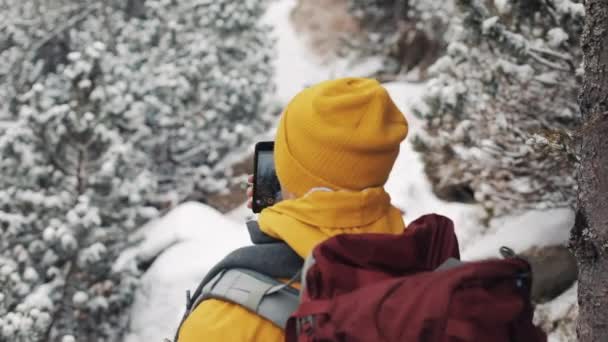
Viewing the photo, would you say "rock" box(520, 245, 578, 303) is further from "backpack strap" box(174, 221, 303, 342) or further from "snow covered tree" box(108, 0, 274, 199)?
"snow covered tree" box(108, 0, 274, 199)

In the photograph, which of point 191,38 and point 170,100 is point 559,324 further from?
point 191,38

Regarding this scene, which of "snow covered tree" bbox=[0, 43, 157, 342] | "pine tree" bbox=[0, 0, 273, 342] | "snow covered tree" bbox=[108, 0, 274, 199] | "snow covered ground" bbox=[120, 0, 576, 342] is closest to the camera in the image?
"snow covered ground" bbox=[120, 0, 576, 342]

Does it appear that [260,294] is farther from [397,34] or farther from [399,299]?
[397,34]

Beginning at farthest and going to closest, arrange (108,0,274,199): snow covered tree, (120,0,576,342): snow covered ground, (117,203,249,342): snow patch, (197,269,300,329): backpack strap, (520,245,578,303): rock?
1. (108,0,274,199): snow covered tree
2. (117,203,249,342): snow patch
3. (120,0,576,342): snow covered ground
4. (520,245,578,303): rock
5. (197,269,300,329): backpack strap

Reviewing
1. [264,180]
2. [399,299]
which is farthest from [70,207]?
[399,299]

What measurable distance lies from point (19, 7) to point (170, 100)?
270cm

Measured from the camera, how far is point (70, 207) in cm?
661

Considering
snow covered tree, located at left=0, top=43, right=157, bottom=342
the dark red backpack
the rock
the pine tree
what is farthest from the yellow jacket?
snow covered tree, located at left=0, top=43, right=157, bottom=342

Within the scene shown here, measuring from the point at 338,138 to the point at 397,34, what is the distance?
12898mm

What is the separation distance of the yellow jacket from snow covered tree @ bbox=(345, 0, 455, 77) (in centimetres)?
1127

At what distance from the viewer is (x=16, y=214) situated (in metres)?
6.43

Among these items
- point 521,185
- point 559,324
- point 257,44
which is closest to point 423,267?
point 559,324

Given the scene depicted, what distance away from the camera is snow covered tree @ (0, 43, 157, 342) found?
20.6 feet

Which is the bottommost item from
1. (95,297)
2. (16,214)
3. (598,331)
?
(95,297)
